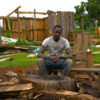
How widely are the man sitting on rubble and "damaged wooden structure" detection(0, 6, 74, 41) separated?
11.6 m

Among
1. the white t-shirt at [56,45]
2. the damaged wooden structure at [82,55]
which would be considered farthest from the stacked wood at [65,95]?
the damaged wooden structure at [82,55]

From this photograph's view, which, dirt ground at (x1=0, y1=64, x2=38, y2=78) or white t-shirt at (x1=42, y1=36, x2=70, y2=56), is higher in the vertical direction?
white t-shirt at (x1=42, y1=36, x2=70, y2=56)

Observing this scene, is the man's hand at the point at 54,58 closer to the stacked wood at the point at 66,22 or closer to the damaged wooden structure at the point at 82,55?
the damaged wooden structure at the point at 82,55

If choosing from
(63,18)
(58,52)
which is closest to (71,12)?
(63,18)

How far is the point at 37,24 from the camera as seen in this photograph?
1898 cm

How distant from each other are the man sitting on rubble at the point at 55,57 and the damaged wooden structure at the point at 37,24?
11.6 metres

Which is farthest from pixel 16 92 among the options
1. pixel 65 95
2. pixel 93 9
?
pixel 93 9

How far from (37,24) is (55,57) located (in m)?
13.9

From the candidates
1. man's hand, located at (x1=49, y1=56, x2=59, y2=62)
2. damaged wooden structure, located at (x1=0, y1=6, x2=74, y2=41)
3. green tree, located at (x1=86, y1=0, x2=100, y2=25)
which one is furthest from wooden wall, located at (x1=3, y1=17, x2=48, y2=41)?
man's hand, located at (x1=49, y1=56, x2=59, y2=62)

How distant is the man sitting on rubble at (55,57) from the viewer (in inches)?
207

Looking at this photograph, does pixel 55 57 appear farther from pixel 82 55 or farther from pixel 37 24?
pixel 37 24

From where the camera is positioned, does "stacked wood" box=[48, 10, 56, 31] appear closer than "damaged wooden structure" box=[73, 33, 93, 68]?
No

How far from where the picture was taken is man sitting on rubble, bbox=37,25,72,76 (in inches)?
207

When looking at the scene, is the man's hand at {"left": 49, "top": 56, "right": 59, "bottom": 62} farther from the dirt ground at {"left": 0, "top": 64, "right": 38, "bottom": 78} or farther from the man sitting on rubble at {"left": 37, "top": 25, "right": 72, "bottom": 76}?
the dirt ground at {"left": 0, "top": 64, "right": 38, "bottom": 78}
